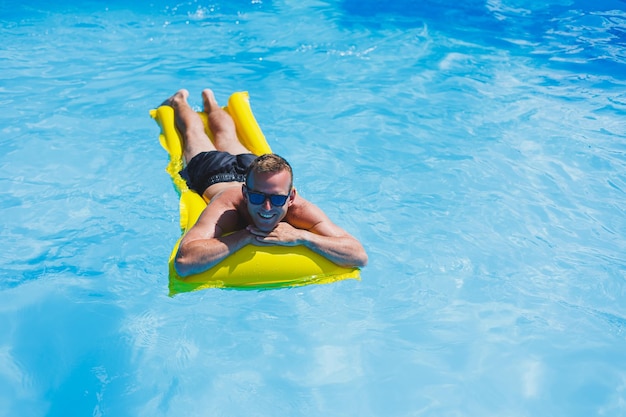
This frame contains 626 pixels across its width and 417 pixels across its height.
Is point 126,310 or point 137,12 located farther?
point 137,12

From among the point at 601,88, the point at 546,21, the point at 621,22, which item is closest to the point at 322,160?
the point at 601,88

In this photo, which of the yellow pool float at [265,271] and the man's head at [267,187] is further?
the yellow pool float at [265,271]

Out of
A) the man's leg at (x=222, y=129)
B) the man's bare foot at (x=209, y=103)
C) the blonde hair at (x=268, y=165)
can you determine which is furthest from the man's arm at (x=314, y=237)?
the man's bare foot at (x=209, y=103)

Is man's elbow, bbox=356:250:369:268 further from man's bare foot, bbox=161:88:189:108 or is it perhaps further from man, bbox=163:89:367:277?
man's bare foot, bbox=161:88:189:108

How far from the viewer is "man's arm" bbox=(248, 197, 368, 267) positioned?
13.5ft

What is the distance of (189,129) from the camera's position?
226 inches

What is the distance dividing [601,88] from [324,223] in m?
5.39

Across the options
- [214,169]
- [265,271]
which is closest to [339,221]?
[214,169]

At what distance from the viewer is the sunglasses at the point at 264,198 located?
3891mm

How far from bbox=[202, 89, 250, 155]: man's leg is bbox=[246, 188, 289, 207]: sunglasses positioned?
65.0 inches

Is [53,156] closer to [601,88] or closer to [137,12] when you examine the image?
[137,12]

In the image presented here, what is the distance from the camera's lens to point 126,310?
4418mm

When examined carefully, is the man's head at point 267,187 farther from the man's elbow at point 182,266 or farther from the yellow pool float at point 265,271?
the man's elbow at point 182,266

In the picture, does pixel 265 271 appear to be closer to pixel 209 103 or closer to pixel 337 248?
pixel 337 248
